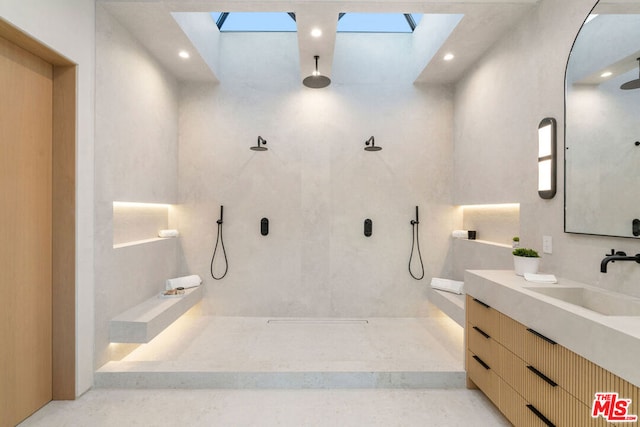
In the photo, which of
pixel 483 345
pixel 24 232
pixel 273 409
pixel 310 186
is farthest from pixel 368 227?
pixel 24 232

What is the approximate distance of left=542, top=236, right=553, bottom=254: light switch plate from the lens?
84.3 inches

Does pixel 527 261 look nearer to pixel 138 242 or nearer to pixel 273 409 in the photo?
pixel 273 409

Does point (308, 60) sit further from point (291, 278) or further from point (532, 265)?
point (532, 265)

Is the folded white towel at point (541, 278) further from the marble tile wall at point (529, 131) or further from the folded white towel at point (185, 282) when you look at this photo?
the folded white towel at point (185, 282)

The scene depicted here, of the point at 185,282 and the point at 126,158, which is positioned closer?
the point at 126,158

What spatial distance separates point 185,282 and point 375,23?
372 cm

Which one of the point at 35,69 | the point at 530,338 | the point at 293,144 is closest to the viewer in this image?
the point at 530,338

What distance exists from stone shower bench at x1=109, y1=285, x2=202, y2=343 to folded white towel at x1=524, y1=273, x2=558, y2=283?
110 inches

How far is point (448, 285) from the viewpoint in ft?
11.0

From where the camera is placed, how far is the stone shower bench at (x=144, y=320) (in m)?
2.40

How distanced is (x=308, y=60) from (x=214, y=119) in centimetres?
132

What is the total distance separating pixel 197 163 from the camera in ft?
A: 11.9

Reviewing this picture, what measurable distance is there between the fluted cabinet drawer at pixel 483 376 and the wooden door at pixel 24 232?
299 centimetres

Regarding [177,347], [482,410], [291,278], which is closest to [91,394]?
[177,347]
